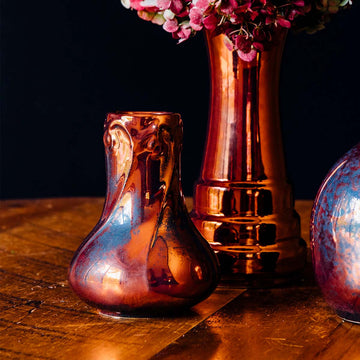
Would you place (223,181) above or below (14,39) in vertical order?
below

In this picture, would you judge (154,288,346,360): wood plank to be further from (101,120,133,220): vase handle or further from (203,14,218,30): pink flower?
(203,14,218,30): pink flower

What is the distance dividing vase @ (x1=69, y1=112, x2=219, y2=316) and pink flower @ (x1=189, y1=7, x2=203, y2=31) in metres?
0.10

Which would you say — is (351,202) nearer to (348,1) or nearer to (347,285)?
(347,285)

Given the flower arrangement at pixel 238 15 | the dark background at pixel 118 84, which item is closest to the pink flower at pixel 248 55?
the flower arrangement at pixel 238 15

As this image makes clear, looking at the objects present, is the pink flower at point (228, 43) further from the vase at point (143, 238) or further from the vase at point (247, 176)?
the vase at point (143, 238)

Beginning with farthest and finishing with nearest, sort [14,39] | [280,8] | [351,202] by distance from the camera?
[14,39]
[280,8]
[351,202]

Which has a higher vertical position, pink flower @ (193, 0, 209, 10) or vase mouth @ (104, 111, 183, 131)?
pink flower @ (193, 0, 209, 10)

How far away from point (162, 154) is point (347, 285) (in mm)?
184

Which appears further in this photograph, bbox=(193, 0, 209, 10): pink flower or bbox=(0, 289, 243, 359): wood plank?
bbox=(193, 0, 209, 10): pink flower

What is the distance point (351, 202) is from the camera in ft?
1.82

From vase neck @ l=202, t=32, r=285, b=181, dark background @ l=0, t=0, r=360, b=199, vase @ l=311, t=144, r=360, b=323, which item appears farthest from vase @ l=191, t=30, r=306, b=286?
dark background @ l=0, t=0, r=360, b=199

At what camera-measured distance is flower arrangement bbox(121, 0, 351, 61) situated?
62 centimetres

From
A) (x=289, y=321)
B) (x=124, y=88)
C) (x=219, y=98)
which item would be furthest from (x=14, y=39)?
(x=289, y=321)

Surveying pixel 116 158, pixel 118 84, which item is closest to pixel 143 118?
pixel 116 158
